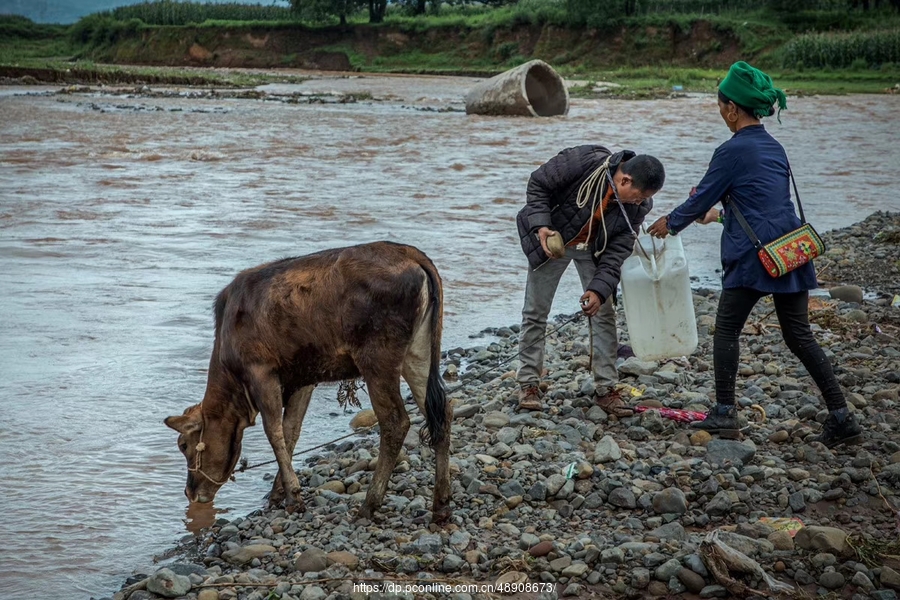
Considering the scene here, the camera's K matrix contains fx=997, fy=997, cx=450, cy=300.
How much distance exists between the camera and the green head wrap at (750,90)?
5.40 metres

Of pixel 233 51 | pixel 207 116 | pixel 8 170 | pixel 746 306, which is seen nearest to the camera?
pixel 746 306

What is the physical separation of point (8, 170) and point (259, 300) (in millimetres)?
15625

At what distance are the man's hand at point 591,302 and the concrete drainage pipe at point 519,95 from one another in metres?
25.2

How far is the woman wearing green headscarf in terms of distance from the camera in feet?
17.8

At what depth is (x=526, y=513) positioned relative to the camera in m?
5.07

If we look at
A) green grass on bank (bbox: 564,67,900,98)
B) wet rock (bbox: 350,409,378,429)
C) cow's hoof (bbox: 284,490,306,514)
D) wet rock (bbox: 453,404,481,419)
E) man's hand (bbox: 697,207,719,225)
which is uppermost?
green grass on bank (bbox: 564,67,900,98)

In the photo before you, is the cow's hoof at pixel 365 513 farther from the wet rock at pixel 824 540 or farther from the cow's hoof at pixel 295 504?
the wet rock at pixel 824 540

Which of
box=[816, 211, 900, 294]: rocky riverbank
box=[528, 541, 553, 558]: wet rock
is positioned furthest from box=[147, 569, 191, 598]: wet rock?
box=[816, 211, 900, 294]: rocky riverbank

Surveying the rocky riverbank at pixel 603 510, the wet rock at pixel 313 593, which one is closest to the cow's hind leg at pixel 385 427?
the rocky riverbank at pixel 603 510

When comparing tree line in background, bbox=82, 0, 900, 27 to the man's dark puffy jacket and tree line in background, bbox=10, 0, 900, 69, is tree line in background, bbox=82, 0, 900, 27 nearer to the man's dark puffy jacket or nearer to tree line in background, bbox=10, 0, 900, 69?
tree line in background, bbox=10, 0, 900, 69

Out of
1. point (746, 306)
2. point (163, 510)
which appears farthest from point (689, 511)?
point (163, 510)

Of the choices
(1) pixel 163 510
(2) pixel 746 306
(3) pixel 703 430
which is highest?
(2) pixel 746 306

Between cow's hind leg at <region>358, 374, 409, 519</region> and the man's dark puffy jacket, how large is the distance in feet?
5.36

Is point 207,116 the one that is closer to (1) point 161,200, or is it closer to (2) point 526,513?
(1) point 161,200
